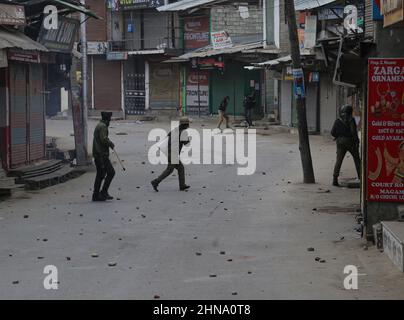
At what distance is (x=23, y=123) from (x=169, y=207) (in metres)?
6.68

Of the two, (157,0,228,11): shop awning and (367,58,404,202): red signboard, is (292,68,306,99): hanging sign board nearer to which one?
(367,58,404,202): red signboard

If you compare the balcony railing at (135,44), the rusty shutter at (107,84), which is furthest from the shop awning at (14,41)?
the rusty shutter at (107,84)

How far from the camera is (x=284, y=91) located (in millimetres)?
38625

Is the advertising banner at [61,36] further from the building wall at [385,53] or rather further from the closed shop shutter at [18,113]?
the building wall at [385,53]

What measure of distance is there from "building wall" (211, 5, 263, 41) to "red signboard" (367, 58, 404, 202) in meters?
34.7

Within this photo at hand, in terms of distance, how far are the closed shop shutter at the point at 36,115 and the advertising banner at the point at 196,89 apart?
25.0m

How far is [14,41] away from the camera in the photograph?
1727 cm

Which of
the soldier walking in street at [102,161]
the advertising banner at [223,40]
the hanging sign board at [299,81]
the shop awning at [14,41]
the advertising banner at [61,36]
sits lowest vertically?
the soldier walking in street at [102,161]

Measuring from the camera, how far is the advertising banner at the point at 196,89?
46.7m

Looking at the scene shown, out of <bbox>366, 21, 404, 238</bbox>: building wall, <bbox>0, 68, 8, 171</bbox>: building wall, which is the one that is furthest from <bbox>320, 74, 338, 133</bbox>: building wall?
<bbox>366, 21, 404, 238</bbox>: building wall

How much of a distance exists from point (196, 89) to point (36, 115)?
2589 centimetres

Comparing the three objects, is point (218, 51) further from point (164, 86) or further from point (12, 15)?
point (12, 15)
